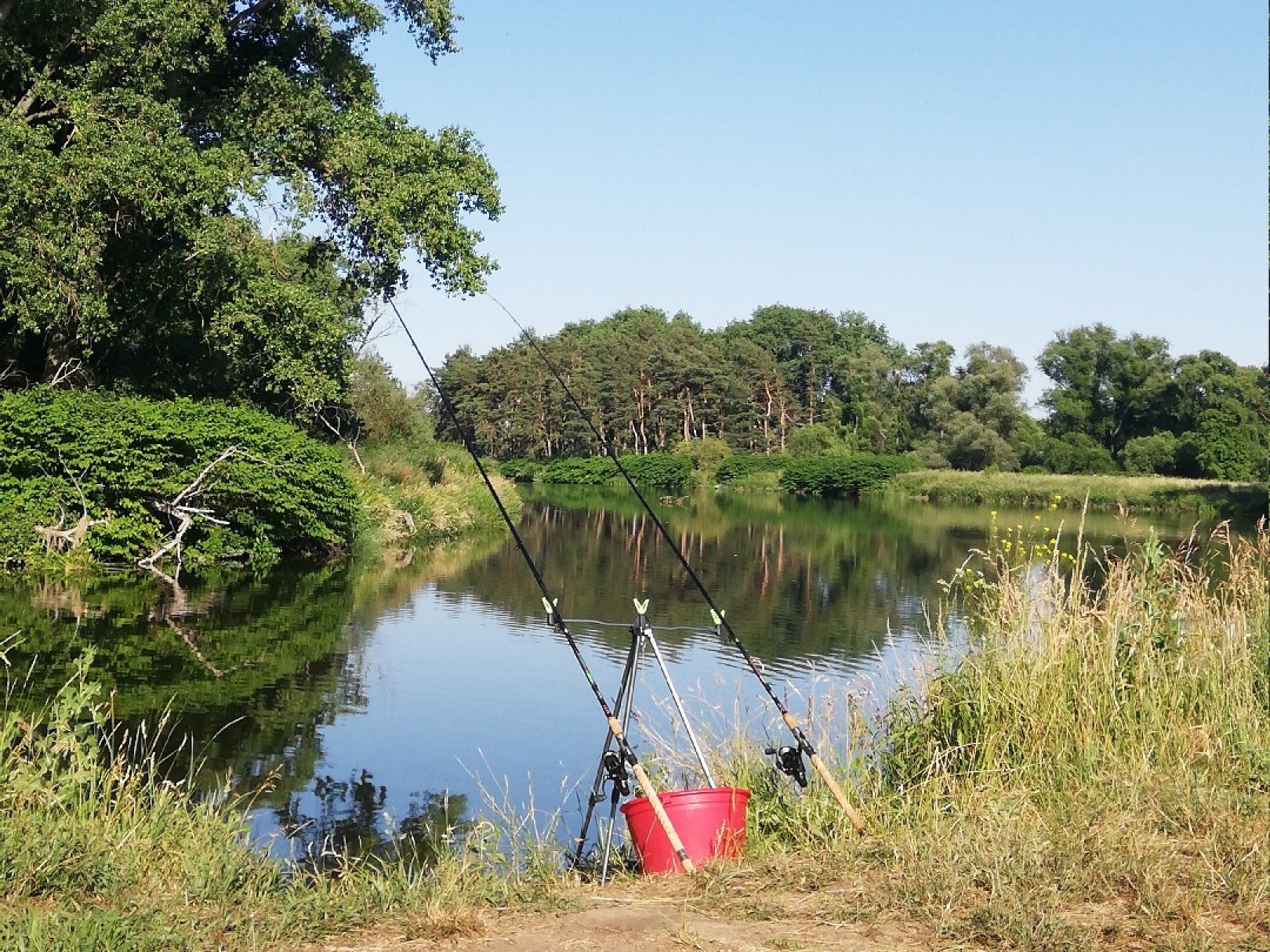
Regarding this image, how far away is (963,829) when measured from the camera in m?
5.30

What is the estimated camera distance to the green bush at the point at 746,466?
6850 centimetres

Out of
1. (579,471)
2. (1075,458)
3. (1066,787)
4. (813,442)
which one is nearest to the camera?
(1066,787)

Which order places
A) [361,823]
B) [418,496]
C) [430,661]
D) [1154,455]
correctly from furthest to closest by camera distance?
[1154,455]
[418,496]
[430,661]
[361,823]

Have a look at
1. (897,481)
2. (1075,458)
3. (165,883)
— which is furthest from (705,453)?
(165,883)

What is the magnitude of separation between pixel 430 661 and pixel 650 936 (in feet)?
32.4

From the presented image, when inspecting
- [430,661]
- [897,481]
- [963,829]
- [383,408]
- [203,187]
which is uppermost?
[203,187]

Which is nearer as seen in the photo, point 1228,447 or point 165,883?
point 165,883

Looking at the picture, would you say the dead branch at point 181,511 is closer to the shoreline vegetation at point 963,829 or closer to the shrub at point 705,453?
the shoreline vegetation at point 963,829

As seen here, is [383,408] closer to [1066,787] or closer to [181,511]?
[181,511]

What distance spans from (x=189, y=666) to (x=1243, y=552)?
370 inches

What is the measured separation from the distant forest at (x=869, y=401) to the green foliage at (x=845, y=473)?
437 centimetres

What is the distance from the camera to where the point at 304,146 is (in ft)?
63.0

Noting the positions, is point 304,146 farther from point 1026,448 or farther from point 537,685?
point 1026,448

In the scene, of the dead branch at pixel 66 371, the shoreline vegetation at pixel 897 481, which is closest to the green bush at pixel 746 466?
the shoreline vegetation at pixel 897 481
